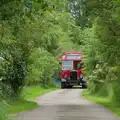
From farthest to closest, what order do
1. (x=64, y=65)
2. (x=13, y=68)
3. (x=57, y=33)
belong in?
1. (x=64, y=65)
2. (x=57, y=33)
3. (x=13, y=68)

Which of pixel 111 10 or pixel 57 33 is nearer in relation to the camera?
pixel 111 10

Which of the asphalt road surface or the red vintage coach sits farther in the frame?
the red vintage coach

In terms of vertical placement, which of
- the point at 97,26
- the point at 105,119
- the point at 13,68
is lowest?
the point at 105,119

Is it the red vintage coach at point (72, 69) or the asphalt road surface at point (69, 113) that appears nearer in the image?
the asphalt road surface at point (69, 113)

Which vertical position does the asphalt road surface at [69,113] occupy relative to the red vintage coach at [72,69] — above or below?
below

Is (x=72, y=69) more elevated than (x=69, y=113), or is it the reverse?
(x=72, y=69)

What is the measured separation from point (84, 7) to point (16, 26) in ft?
22.3

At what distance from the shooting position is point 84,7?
25.6 meters

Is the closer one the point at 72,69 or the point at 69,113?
the point at 69,113

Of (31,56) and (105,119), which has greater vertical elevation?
(31,56)

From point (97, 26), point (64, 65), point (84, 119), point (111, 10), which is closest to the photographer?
point (84, 119)

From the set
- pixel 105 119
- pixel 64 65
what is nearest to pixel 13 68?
pixel 105 119

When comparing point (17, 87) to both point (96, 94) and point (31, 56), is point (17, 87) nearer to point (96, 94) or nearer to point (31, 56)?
point (31, 56)

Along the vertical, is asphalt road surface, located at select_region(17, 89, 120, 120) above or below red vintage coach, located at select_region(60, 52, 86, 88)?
below
